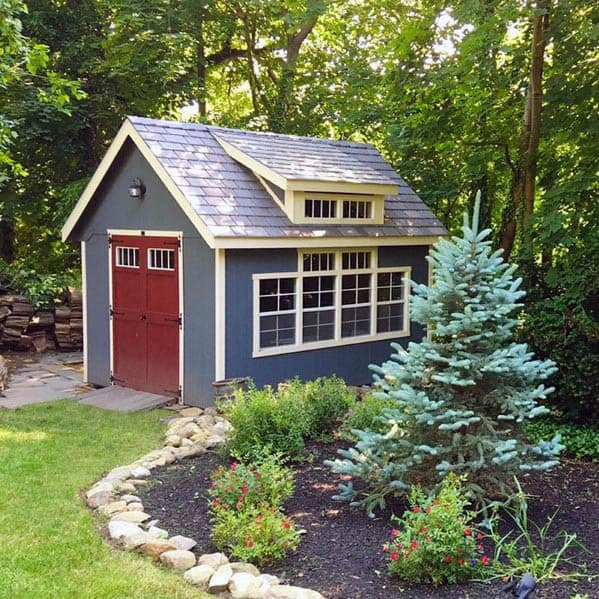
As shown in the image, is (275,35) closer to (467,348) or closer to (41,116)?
(41,116)

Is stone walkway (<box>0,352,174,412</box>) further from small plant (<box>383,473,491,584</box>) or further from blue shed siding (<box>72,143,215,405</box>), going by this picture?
small plant (<box>383,473,491,584</box>)

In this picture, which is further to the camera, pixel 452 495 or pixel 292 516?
pixel 292 516

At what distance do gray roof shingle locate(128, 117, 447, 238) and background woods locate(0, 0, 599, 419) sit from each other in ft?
4.63

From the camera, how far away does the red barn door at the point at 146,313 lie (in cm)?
919

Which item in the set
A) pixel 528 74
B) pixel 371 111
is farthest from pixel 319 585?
pixel 371 111

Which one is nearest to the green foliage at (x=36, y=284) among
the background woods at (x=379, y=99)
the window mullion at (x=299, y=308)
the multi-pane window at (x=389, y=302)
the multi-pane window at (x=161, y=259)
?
the background woods at (x=379, y=99)

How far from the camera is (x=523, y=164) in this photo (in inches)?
417

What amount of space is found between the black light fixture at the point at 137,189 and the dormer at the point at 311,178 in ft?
4.43

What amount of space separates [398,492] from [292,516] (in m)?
0.84

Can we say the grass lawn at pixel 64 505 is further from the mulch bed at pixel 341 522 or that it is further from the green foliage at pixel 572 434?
the green foliage at pixel 572 434

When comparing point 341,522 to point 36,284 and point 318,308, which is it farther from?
point 36,284

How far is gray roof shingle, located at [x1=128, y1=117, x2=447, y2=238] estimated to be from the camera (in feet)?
28.3

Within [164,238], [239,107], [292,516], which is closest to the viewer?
[292,516]

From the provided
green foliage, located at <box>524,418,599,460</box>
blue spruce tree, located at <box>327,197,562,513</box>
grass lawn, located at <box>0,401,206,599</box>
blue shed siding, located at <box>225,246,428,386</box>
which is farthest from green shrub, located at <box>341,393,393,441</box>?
blue shed siding, located at <box>225,246,428,386</box>
